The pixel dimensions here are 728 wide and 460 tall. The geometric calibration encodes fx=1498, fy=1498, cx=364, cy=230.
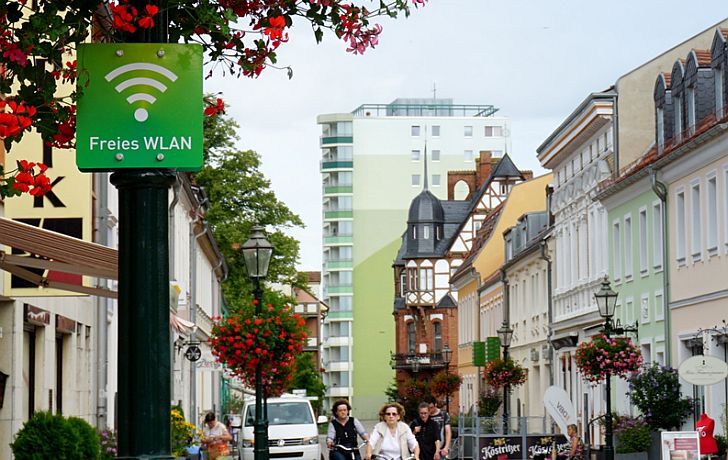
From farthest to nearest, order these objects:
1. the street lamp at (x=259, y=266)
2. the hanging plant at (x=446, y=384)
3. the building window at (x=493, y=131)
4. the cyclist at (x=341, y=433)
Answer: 1. the building window at (x=493, y=131)
2. the hanging plant at (x=446, y=384)
3. the street lamp at (x=259, y=266)
4. the cyclist at (x=341, y=433)

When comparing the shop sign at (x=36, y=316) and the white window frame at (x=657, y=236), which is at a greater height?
the white window frame at (x=657, y=236)

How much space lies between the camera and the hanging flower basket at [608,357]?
32.1 meters

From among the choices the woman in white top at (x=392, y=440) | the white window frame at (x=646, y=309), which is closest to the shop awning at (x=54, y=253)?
the woman in white top at (x=392, y=440)

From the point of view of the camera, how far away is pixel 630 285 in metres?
39.6

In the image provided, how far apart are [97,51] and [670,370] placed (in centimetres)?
2848

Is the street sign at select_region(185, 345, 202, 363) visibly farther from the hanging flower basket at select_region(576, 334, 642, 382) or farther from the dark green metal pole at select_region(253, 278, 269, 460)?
the dark green metal pole at select_region(253, 278, 269, 460)

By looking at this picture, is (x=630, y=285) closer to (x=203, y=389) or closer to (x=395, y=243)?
(x=203, y=389)

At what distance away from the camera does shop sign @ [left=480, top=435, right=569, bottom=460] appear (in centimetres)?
3447

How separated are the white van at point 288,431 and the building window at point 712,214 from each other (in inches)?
369

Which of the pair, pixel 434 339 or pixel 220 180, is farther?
pixel 434 339

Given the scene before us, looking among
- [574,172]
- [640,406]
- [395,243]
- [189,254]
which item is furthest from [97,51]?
[395,243]

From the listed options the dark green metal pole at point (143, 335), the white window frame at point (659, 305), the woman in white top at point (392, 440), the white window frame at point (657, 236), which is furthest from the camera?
the white window frame at point (657, 236)

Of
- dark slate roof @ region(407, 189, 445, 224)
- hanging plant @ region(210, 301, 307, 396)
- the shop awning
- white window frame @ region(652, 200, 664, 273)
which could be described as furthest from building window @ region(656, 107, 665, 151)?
dark slate roof @ region(407, 189, 445, 224)

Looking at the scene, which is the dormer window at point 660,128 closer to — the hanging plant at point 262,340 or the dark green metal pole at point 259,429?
the hanging plant at point 262,340
